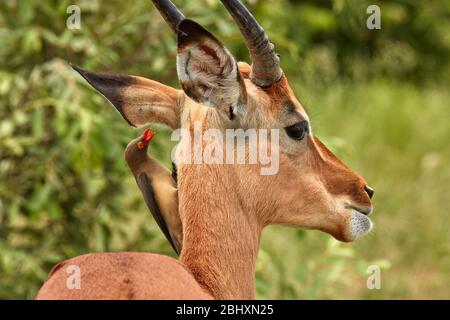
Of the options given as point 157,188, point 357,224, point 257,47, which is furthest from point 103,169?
point 257,47

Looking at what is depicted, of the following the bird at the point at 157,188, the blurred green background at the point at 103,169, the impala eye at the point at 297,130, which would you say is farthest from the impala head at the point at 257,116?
the blurred green background at the point at 103,169

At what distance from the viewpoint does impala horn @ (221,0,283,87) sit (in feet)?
10.8

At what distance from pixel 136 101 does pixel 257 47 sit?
1.59 ft

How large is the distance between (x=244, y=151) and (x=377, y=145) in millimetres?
5575

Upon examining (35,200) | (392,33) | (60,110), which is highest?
(392,33)

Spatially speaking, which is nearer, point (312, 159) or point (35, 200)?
point (312, 159)

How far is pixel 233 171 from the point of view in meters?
3.53

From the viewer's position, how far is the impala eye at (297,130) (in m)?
3.66

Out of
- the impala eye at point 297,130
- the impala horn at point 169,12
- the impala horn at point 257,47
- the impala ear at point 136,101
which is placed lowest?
the impala eye at point 297,130

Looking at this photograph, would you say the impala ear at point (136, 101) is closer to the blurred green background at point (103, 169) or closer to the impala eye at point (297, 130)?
the impala eye at point (297, 130)
